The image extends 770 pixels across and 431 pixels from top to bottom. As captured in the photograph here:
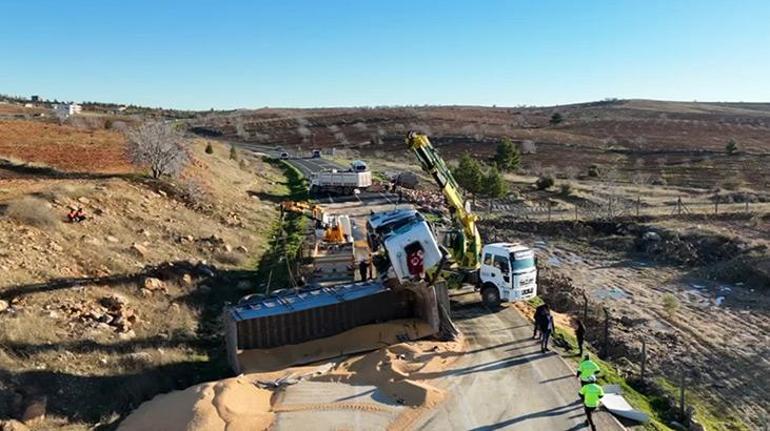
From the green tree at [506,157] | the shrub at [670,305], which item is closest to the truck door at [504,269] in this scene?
the shrub at [670,305]

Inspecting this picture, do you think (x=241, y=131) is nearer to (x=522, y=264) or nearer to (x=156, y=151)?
(x=156, y=151)

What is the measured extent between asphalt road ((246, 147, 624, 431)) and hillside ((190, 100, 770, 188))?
44.1m

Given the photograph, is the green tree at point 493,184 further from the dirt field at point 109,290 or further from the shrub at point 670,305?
the shrub at point 670,305

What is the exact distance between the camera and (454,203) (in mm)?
23203

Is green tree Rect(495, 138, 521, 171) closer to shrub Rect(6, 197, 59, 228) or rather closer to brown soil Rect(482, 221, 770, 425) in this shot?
brown soil Rect(482, 221, 770, 425)

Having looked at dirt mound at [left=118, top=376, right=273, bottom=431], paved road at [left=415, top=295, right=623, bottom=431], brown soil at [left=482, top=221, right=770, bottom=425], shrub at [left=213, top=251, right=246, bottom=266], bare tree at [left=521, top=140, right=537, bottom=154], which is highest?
bare tree at [left=521, top=140, right=537, bottom=154]

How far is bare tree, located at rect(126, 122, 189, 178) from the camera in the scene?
35.9 meters

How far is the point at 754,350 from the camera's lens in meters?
21.6

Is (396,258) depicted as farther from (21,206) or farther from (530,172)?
(530,172)

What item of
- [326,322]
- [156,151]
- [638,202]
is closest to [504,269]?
[326,322]

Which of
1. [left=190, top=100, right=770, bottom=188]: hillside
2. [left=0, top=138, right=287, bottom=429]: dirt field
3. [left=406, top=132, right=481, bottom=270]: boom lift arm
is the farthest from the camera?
[left=190, top=100, right=770, bottom=188]: hillside

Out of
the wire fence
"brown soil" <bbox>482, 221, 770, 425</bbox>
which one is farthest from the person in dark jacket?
the wire fence

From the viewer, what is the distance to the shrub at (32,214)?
2267 centimetres

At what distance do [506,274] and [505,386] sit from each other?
5914 mm
